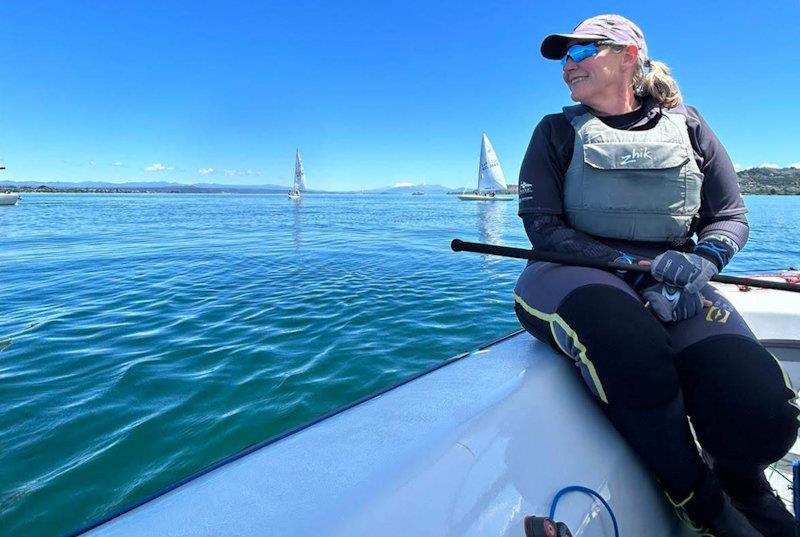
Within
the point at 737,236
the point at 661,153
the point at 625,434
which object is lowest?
the point at 625,434

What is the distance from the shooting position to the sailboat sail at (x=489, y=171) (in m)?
55.3

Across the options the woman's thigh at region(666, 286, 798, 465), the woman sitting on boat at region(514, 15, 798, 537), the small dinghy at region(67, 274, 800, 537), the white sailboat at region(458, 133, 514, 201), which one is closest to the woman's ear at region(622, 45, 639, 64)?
the woman sitting on boat at region(514, 15, 798, 537)

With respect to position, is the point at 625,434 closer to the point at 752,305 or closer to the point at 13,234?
the point at 752,305

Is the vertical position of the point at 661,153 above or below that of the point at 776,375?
above

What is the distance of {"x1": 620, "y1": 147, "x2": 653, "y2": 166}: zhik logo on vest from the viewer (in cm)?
195

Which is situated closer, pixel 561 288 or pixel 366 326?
pixel 561 288

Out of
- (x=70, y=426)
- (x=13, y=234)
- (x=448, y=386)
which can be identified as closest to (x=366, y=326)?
(x=70, y=426)

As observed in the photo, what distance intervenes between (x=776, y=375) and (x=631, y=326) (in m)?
0.50

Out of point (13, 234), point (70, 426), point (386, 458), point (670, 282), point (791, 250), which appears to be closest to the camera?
point (386, 458)

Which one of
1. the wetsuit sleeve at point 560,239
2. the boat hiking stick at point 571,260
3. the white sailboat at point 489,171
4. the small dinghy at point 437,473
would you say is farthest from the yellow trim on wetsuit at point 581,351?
the white sailboat at point 489,171

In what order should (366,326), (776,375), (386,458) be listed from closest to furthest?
1. (386,458)
2. (776,375)
3. (366,326)

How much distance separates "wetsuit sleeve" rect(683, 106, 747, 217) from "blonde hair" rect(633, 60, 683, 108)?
124 mm

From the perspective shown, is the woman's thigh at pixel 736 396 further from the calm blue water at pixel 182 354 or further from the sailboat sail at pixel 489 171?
the sailboat sail at pixel 489 171

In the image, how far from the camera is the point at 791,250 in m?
13.7
